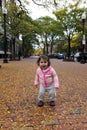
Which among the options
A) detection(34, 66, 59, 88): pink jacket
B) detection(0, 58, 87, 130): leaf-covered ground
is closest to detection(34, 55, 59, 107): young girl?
detection(34, 66, 59, 88): pink jacket

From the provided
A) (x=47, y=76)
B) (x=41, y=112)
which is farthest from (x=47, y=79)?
(x=41, y=112)

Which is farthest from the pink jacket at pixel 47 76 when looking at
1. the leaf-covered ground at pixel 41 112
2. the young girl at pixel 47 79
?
the leaf-covered ground at pixel 41 112

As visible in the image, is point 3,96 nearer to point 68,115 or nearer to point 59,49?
point 68,115

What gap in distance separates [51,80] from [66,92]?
1593mm

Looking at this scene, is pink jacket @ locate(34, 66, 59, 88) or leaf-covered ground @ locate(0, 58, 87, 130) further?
pink jacket @ locate(34, 66, 59, 88)

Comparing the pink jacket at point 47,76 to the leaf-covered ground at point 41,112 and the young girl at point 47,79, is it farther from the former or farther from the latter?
the leaf-covered ground at point 41,112

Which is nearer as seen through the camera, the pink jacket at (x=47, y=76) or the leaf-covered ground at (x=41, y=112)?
the leaf-covered ground at (x=41, y=112)

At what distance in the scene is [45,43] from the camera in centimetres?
6419

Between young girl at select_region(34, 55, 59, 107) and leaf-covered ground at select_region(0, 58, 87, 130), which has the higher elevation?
young girl at select_region(34, 55, 59, 107)

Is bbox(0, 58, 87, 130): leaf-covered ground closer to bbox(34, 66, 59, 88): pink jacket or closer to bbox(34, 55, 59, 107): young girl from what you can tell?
bbox(34, 55, 59, 107): young girl

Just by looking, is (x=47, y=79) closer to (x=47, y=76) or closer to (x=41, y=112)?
(x=47, y=76)

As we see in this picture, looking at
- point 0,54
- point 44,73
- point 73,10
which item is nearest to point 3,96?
point 44,73

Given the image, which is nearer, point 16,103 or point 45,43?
point 16,103

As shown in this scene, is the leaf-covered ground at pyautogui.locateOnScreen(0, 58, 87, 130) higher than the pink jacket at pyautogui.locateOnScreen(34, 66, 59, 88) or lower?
lower
